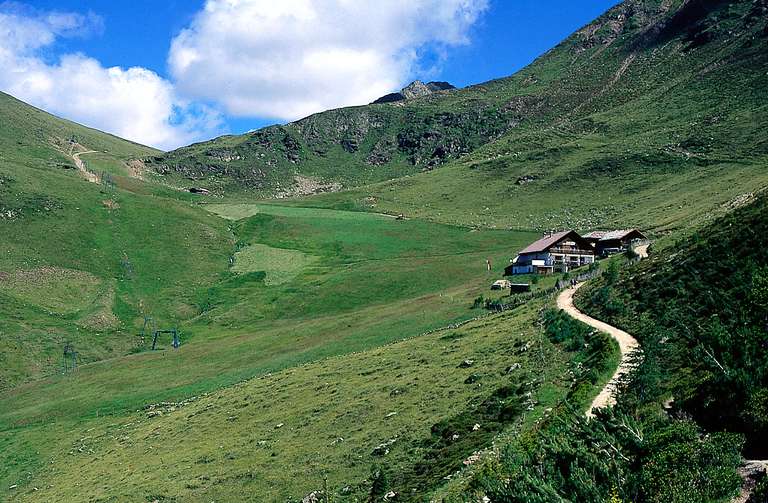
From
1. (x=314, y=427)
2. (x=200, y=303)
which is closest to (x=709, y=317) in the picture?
(x=314, y=427)

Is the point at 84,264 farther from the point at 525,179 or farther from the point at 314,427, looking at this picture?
the point at 525,179

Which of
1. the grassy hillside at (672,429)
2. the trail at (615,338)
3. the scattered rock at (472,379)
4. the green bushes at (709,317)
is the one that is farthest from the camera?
the scattered rock at (472,379)

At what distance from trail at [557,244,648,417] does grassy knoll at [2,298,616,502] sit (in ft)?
9.44

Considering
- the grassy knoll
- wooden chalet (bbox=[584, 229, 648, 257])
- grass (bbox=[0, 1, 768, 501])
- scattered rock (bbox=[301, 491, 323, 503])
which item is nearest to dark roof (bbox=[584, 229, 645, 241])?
wooden chalet (bbox=[584, 229, 648, 257])

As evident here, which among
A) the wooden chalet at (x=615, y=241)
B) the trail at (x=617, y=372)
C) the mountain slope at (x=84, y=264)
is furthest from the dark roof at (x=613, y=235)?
the mountain slope at (x=84, y=264)

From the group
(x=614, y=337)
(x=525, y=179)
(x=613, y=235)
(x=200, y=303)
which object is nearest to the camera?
(x=614, y=337)

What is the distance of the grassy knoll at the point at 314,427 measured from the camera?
34.0 m

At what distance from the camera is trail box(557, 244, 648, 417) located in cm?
2772

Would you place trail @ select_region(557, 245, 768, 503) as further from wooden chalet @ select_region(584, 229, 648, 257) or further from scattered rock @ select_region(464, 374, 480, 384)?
wooden chalet @ select_region(584, 229, 648, 257)

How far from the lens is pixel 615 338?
127 ft

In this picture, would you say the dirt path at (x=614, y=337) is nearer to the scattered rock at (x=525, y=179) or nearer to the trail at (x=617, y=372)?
the trail at (x=617, y=372)

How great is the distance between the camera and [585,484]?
17656mm

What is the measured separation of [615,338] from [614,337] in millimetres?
317

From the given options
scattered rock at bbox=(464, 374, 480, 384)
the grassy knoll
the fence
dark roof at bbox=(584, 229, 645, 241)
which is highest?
dark roof at bbox=(584, 229, 645, 241)
